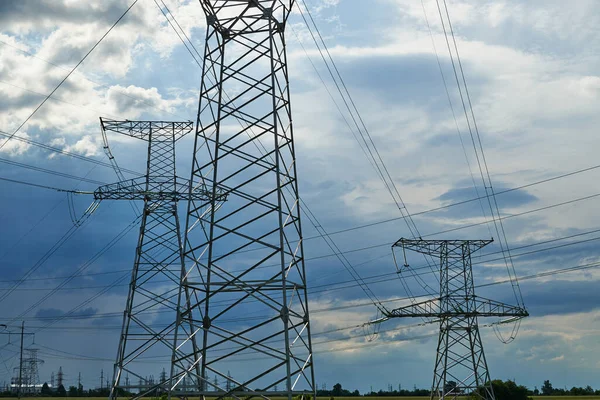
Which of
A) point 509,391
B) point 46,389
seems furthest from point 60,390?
point 509,391

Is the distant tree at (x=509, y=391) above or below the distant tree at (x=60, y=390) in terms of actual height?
below

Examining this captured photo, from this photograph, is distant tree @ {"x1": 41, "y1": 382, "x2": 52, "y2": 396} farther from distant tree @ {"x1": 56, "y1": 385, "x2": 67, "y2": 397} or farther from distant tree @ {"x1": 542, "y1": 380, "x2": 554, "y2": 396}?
distant tree @ {"x1": 542, "y1": 380, "x2": 554, "y2": 396}

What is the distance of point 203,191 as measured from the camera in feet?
126

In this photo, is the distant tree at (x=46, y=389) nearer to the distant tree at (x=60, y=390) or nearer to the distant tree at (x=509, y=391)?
the distant tree at (x=60, y=390)

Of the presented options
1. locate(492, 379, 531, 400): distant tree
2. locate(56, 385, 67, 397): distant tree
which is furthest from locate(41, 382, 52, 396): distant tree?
locate(492, 379, 531, 400): distant tree

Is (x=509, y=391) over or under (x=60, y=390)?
under

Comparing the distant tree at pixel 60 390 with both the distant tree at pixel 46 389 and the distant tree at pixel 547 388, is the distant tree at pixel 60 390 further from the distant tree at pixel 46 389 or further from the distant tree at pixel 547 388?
the distant tree at pixel 547 388

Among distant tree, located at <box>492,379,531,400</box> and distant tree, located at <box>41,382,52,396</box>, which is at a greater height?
distant tree, located at <box>41,382,52,396</box>

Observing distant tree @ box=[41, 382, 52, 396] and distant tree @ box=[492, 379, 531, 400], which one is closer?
distant tree @ box=[492, 379, 531, 400]

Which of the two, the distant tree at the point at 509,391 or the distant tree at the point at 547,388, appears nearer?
the distant tree at the point at 509,391

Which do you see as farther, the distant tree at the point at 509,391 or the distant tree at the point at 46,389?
the distant tree at the point at 46,389

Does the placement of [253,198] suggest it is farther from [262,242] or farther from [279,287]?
[279,287]


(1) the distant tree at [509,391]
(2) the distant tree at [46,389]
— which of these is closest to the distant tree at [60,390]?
(2) the distant tree at [46,389]

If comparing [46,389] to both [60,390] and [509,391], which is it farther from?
[509,391]
